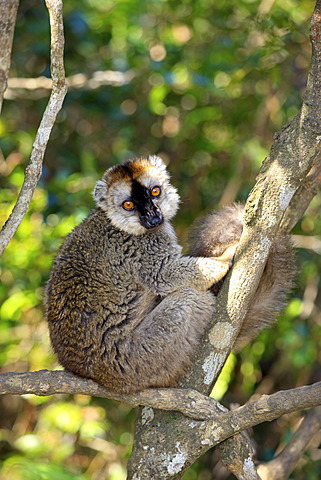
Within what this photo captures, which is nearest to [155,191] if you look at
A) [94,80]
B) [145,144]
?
[94,80]

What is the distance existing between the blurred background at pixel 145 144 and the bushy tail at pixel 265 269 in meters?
1.63

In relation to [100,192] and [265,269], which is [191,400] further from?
[100,192]

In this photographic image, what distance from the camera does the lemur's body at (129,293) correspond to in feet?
14.3

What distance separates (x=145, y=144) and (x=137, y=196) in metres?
3.52

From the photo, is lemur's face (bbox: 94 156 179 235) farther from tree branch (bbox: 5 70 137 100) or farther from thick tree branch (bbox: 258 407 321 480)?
tree branch (bbox: 5 70 137 100)

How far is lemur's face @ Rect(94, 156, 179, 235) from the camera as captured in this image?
509 cm

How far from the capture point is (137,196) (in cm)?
527

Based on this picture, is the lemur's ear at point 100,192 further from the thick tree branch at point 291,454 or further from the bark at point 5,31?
the thick tree branch at point 291,454

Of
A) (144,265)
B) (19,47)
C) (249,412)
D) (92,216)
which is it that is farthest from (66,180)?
(249,412)

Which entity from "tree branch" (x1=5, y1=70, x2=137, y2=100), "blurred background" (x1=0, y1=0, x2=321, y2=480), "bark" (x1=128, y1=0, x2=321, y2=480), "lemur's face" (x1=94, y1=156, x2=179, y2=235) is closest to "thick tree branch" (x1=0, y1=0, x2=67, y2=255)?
"lemur's face" (x1=94, y1=156, x2=179, y2=235)

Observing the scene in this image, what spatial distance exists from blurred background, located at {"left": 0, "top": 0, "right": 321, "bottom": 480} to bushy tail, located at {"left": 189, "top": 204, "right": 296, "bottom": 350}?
1.63 meters

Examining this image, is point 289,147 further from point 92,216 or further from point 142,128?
point 142,128

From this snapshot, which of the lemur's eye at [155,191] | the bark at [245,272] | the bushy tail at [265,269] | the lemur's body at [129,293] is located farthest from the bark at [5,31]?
the bark at [245,272]

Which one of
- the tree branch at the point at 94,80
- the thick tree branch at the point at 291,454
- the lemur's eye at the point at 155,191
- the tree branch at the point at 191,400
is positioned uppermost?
the tree branch at the point at 94,80
